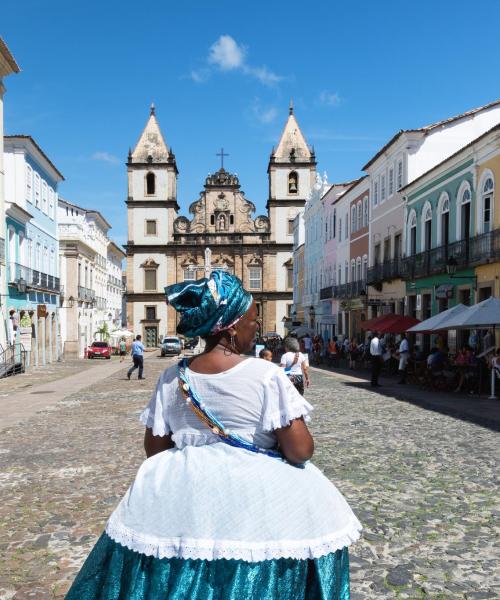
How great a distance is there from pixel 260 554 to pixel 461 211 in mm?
21254

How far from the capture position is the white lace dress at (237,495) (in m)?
2.22

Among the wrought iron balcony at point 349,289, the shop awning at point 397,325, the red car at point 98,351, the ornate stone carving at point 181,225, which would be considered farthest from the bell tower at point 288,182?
the shop awning at point 397,325

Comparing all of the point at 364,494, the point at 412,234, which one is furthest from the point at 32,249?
the point at 364,494

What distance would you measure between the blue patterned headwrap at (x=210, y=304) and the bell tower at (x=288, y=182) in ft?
200

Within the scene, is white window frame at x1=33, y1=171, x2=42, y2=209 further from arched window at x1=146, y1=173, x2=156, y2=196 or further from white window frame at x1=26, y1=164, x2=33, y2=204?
arched window at x1=146, y1=173, x2=156, y2=196

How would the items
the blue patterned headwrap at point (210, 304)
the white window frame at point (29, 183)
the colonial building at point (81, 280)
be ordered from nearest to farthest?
the blue patterned headwrap at point (210, 304) < the white window frame at point (29, 183) < the colonial building at point (81, 280)

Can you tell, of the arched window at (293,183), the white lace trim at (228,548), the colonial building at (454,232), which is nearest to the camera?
the white lace trim at (228,548)

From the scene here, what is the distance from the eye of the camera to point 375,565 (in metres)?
4.45

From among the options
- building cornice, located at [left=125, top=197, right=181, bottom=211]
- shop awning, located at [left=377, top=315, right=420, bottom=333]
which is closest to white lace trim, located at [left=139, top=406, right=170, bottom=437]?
shop awning, located at [left=377, top=315, right=420, bottom=333]

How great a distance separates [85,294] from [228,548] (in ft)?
142

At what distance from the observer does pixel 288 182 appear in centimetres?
6297

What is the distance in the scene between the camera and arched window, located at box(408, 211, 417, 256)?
26.2 meters

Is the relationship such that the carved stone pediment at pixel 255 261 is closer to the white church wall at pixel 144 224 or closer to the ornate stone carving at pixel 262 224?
the ornate stone carving at pixel 262 224

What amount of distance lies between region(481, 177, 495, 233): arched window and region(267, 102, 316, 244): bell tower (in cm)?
4304
